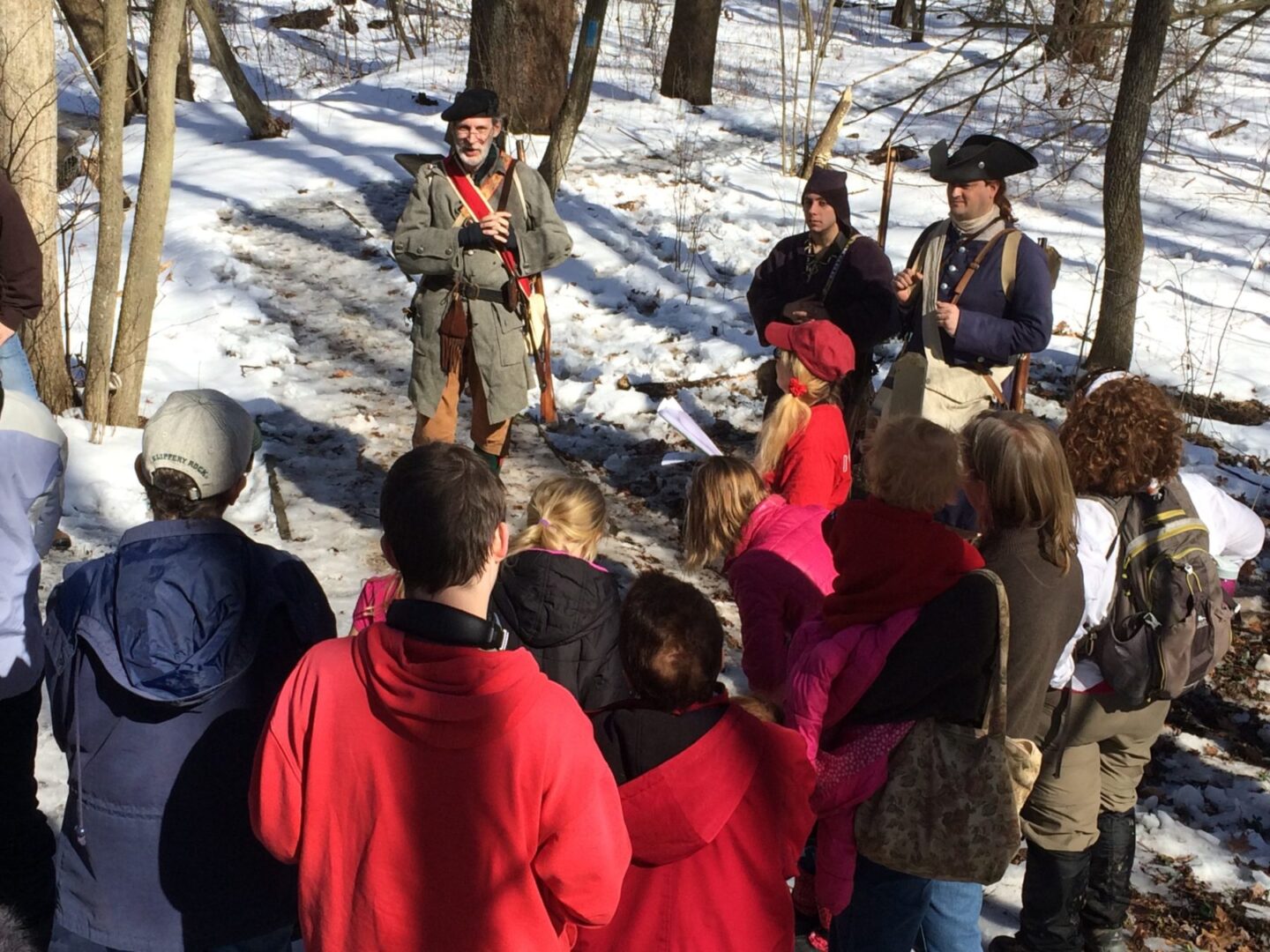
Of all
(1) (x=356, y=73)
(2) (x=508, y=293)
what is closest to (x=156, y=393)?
(2) (x=508, y=293)

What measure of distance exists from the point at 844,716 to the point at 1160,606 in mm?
1031

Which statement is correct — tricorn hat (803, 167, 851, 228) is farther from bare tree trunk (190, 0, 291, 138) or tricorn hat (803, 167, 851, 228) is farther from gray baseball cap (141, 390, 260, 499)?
bare tree trunk (190, 0, 291, 138)

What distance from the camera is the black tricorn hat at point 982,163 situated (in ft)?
15.6

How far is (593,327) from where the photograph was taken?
27.9 feet

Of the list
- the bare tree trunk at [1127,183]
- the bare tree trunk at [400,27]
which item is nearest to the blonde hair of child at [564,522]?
the bare tree trunk at [1127,183]

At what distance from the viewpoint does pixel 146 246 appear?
20.5ft

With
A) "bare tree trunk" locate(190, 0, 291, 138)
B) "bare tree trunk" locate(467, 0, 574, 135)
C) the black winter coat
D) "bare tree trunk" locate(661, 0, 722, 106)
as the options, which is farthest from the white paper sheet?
"bare tree trunk" locate(661, 0, 722, 106)

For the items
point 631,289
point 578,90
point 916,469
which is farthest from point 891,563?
point 578,90

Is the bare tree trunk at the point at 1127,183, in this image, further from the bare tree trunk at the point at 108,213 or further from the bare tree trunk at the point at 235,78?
the bare tree trunk at the point at 235,78

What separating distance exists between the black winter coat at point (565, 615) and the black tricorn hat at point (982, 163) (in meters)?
2.59

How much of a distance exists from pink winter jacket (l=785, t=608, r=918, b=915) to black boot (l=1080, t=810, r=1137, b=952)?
1.18 m

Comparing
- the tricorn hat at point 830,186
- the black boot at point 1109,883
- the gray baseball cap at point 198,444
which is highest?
the tricorn hat at point 830,186

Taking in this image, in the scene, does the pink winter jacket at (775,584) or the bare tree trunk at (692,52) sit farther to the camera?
the bare tree trunk at (692,52)

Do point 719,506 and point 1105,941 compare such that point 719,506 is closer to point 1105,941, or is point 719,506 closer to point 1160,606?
point 1160,606
